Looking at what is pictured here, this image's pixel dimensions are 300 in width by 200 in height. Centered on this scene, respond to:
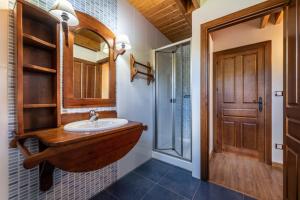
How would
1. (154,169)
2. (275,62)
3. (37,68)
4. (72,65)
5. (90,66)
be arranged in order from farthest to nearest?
(275,62) < (154,169) < (90,66) < (72,65) < (37,68)

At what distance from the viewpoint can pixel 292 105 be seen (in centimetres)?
Answer: 116

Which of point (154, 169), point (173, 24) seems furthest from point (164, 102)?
point (173, 24)

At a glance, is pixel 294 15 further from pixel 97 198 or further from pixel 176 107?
pixel 97 198

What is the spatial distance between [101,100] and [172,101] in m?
1.38

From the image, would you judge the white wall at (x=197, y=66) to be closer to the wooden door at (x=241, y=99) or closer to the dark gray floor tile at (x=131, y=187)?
the dark gray floor tile at (x=131, y=187)

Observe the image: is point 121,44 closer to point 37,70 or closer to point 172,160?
point 37,70

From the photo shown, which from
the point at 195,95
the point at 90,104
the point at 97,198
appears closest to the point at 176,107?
the point at 195,95

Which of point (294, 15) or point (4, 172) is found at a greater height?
point (294, 15)

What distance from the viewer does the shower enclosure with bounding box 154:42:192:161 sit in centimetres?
240

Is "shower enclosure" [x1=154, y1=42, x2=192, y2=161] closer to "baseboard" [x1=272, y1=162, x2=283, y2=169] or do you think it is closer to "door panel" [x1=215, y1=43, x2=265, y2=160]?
"door panel" [x1=215, y1=43, x2=265, y2=160]

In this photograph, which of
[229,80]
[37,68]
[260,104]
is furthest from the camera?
[229,80]

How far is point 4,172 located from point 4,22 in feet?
3.47

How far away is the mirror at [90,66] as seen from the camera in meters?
1.44

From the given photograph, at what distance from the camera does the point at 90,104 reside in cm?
154
